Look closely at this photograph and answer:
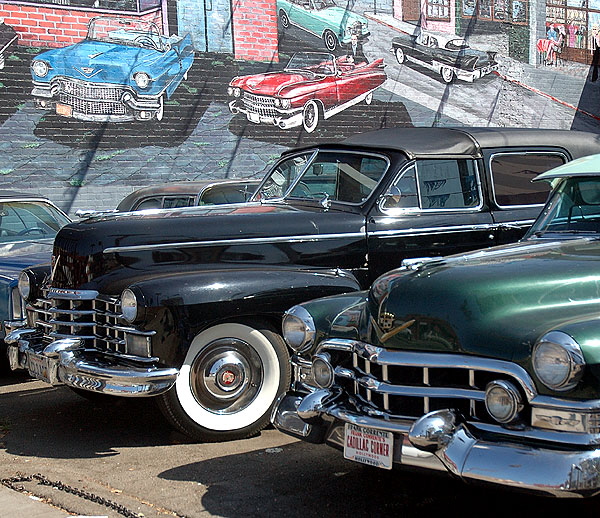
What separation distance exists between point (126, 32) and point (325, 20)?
12.4ft

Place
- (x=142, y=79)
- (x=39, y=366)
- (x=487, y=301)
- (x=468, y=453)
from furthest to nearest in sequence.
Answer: (x=142, y=79) → (x=39, y=366) → (x=487, y=301) → (x=468, y=453)

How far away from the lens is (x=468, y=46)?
1766cm

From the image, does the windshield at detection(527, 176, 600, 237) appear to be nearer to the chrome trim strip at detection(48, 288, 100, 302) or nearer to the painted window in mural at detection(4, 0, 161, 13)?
the chrome trim strip at detection(48, 288, 100, 302)

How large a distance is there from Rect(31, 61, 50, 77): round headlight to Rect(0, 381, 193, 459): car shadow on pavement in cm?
690

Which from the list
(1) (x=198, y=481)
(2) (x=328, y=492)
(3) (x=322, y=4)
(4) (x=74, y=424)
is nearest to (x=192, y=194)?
(4) (x=74, y=424)

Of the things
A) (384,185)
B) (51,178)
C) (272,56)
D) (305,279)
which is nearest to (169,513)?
(305,279)

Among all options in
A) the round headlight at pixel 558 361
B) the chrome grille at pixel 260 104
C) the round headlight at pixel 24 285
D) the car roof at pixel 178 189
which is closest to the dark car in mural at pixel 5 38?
the chrome grille at pixel 260 104

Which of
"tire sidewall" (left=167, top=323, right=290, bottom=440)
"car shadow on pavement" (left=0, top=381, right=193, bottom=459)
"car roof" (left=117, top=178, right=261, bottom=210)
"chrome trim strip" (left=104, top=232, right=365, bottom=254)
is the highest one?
"car roof" (left=117, top=178, right=261, bottom=210)

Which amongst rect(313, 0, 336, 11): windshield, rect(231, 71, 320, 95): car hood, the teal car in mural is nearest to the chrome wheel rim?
rect(231, 71, 320, 95): car hood

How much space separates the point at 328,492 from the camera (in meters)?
4.53

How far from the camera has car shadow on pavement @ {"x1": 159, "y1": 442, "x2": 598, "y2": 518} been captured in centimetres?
423

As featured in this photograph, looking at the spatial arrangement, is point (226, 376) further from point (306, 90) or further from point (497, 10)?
point (497, 10)

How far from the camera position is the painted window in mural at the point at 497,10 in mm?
17766

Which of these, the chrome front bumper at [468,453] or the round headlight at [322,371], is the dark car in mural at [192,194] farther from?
the chrome front bumper at [468,453]
